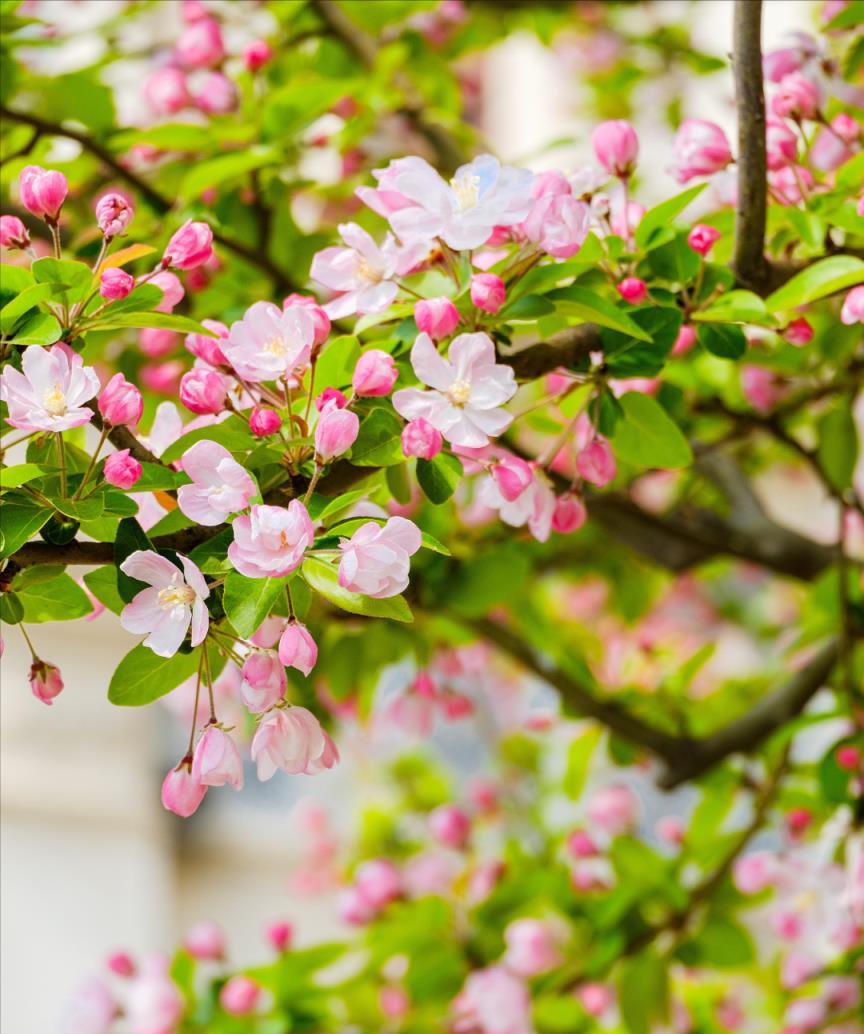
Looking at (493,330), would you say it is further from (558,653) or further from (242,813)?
(242,813)

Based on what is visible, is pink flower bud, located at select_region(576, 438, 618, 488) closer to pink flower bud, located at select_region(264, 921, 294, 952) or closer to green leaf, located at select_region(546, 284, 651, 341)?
green leaf, located at select_region(546, 284, 651, 341)

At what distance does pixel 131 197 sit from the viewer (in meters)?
1.09

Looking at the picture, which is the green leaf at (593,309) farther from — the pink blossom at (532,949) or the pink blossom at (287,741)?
the pink blossom at (532,949)

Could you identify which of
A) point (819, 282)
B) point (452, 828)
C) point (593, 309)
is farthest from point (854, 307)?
point (452, 828)

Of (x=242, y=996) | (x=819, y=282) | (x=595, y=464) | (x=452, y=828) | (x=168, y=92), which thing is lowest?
(x=452, y=828)

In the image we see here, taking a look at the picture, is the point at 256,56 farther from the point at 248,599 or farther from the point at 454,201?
the point at 248,599

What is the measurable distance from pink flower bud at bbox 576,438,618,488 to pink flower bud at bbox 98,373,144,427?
229 millimetres

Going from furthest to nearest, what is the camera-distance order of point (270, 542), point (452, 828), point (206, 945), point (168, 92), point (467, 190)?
point (452, 828), point (206, 945), point (168, 92), point (467, 190), point (270, 542)

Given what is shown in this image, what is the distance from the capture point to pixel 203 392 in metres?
0.56

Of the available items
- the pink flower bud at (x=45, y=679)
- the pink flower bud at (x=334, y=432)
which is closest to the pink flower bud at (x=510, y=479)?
the pink flower bud at (x=334, y=432)

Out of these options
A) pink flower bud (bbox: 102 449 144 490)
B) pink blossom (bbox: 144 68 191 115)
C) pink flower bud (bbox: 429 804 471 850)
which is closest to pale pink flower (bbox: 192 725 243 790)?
pink flower bud (bbox: 102 449 144 490)

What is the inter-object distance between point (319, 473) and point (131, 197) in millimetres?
644

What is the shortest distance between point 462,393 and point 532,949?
717 mm

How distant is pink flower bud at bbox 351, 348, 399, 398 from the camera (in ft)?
1.81
